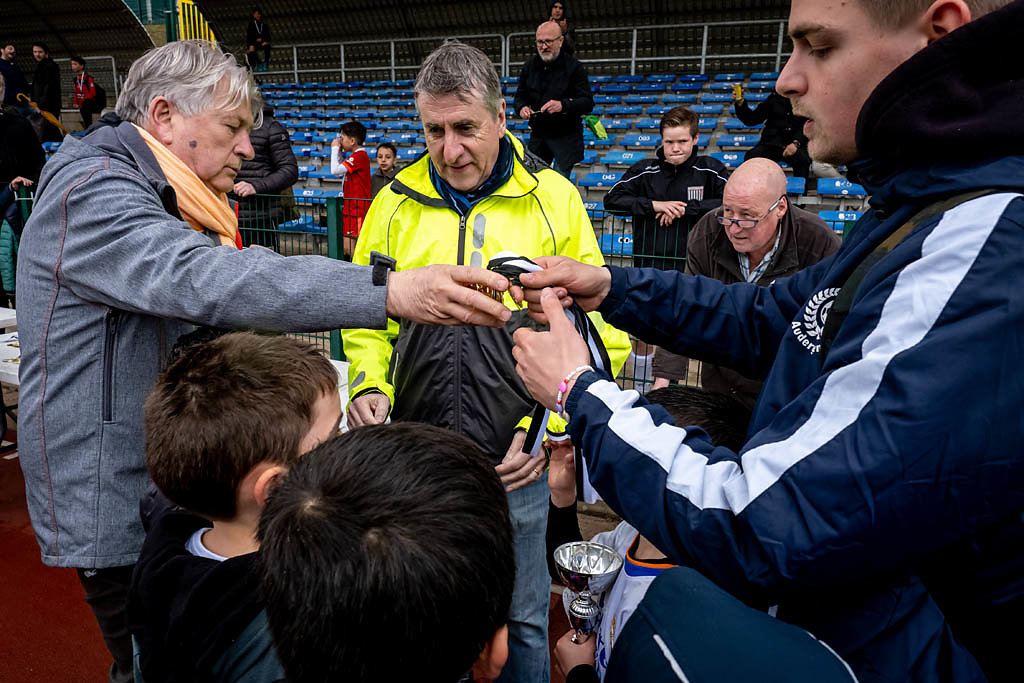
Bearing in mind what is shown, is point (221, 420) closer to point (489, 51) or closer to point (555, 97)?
point (555, 97)

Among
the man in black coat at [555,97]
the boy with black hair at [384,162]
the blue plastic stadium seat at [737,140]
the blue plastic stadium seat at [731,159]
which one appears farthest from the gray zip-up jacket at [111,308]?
the blue plastic stadium seat at [737,140]

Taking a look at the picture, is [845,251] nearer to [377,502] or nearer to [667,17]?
[377,502]

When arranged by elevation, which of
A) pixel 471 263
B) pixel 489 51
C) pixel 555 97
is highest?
pixel 489 51

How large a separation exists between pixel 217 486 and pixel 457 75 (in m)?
1.33

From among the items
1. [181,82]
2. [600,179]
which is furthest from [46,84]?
[181,82]

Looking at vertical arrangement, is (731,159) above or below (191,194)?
above

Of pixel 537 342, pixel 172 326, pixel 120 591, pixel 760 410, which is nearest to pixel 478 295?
pixel 537 342

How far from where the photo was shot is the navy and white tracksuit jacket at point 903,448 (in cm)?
76

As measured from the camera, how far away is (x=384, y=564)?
807 mm

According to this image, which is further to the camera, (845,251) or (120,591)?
(120,591)

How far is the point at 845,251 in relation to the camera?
3.55 ft

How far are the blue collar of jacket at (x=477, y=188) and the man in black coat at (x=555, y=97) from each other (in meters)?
5.26

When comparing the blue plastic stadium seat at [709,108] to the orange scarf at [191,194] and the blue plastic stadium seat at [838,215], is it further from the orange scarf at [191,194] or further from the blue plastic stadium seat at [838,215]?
the orange scarf at [191,194]

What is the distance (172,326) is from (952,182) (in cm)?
157
